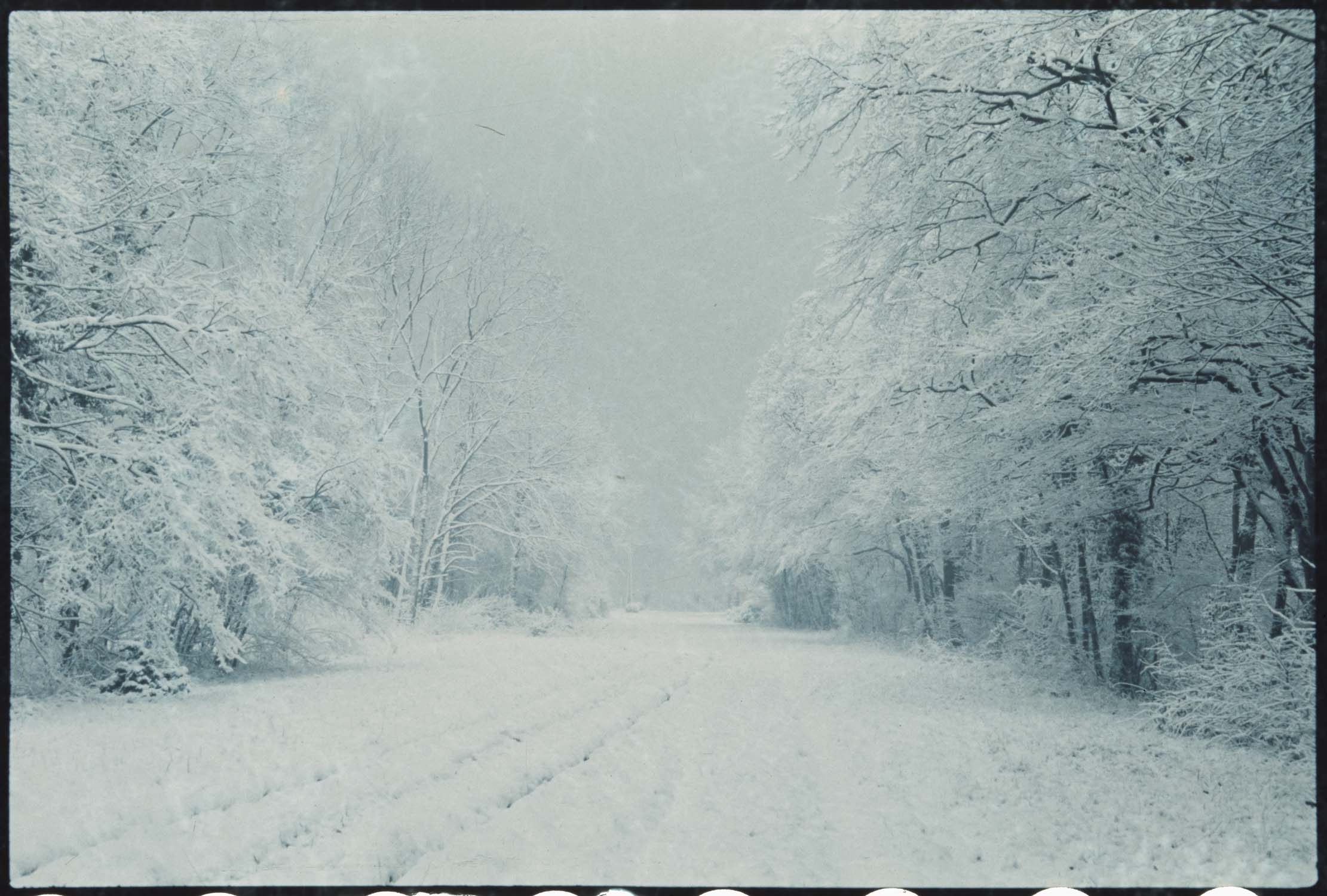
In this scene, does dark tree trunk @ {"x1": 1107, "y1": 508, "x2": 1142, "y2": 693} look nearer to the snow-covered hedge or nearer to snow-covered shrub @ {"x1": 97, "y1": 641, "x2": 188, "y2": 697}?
snow-covered shrub @ {"x1": 97, "y1": 641, "x2": 188, "y2": 697}

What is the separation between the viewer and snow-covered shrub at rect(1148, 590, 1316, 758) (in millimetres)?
5945

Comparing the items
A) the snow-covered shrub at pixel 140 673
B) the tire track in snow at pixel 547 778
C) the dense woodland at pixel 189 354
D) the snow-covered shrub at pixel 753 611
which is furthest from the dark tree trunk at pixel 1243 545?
the snow-covered shrub at pixel 753 611

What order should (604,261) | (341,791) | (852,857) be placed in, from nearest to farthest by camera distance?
1. (852,857)
2. (341,791)
3. (604,261)

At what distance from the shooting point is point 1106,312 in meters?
6.17

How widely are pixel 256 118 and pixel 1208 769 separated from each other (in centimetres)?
1157

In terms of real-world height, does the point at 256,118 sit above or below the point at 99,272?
above

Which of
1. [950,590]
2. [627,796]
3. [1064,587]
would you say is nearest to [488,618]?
[950,590]

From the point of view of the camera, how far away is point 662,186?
50.2 ft

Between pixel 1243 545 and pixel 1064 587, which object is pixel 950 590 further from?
pixel 1243 545

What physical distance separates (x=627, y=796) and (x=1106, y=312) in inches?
184

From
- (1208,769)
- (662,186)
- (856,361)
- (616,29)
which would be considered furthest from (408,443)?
(1208,769)

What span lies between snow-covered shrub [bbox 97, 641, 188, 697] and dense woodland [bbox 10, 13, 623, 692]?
51 millimetres

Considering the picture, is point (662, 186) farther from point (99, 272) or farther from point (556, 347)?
point (99, 272)

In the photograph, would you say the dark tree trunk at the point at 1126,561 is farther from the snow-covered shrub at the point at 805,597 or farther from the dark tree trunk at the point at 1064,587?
the snow-covered shrub at the point at 805,597
